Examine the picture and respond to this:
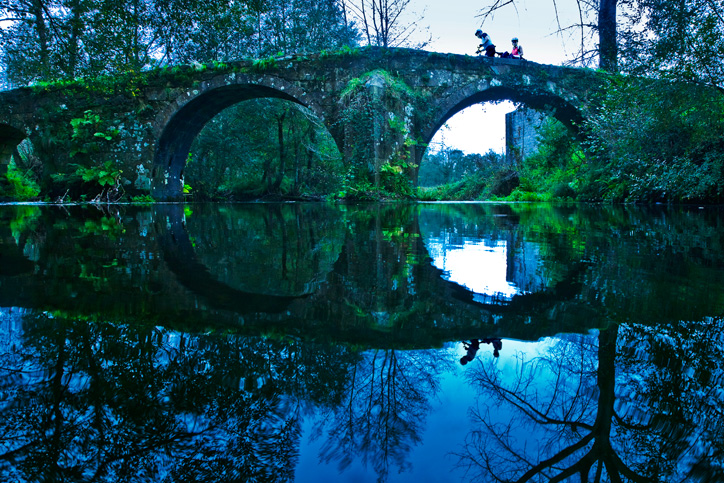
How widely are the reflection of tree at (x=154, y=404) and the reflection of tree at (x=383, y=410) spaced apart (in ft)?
0.18

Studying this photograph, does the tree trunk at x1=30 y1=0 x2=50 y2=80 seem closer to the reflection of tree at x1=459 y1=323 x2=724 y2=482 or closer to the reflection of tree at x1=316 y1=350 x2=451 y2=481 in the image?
the reflection of tree at x1=316 y1=350 x2=451 y2=481

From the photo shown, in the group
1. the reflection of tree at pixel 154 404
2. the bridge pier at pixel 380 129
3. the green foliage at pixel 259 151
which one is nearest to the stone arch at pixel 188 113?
the bridge pier at pixel 380 129

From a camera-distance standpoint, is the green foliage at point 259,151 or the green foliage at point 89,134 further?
the green foliage at point 259,151

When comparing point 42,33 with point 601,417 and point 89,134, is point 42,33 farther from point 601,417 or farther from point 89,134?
point 601,417

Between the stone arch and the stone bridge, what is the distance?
4cm

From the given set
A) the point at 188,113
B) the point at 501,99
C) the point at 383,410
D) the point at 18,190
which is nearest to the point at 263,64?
the point at 188,113

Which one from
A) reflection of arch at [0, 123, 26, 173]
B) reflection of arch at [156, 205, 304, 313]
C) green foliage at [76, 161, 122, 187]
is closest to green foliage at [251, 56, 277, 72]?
green foliage at [76, 161, 122, 187]

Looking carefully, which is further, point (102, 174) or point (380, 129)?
point (102, 174)

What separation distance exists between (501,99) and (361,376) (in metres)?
14.0

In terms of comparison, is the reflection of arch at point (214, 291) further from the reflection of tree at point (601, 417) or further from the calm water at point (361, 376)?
the reflection of tree at point (601, 417)

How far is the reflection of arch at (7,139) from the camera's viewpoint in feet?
43.9

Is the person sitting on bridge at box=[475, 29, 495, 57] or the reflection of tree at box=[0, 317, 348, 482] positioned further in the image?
the person sitting on bridge at box=[475, 29, 495, 57]

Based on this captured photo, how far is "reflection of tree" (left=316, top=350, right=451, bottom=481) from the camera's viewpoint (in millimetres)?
719

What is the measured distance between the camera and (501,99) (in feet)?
44.6
